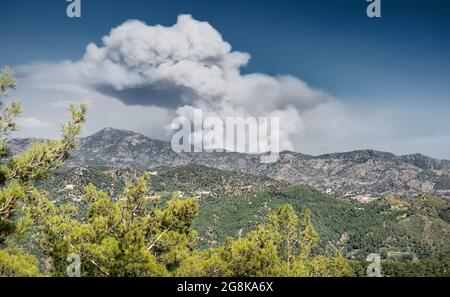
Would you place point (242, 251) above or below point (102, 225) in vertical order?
below

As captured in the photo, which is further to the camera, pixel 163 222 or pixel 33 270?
pixel 163 222

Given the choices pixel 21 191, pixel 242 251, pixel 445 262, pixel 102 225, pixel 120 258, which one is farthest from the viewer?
pixel 445 262

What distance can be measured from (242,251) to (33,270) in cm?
813

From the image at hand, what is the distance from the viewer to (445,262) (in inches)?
5408
